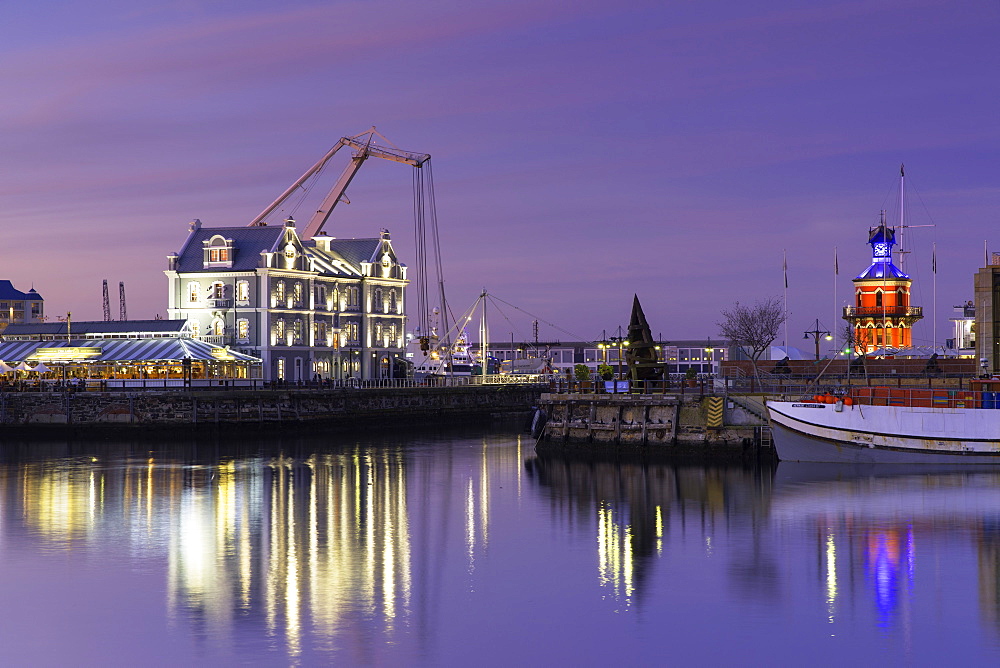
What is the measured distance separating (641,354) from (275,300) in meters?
45.8

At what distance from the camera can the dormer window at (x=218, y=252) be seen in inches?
4040

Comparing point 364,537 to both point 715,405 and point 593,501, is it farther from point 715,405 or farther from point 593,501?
point 715,405

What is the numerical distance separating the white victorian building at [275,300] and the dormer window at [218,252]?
0.27 feet

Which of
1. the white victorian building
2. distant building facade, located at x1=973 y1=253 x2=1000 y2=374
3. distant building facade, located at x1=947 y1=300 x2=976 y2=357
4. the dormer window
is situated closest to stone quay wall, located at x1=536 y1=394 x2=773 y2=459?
distant building facade, located at x1=973 y1=253 x2=1000 y2=374

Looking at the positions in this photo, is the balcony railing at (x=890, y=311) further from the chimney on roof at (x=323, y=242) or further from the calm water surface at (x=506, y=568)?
the calm water surface at (x=506, y=568)

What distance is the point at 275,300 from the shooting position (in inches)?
3989

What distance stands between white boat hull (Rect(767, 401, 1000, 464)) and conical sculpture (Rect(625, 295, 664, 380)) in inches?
452

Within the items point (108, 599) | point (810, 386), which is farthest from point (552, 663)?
point (810, 386)

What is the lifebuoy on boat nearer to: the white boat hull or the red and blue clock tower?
the white boat hull

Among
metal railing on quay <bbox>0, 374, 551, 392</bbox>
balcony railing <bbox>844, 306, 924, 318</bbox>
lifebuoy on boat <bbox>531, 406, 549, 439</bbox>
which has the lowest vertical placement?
lifebuoy on boat <bbox>531, 406, 549, 439</bbox>

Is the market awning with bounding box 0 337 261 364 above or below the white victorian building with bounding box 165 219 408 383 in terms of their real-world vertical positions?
below

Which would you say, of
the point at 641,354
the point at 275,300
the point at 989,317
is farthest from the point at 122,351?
the point at 989,317

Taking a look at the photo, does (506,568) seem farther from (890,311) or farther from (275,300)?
(890,311)

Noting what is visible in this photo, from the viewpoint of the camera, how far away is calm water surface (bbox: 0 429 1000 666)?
24094 mm
